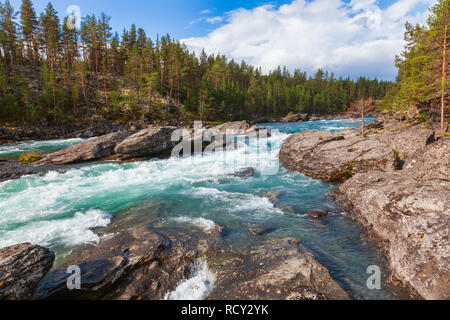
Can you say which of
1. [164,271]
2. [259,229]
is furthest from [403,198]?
[164,271]

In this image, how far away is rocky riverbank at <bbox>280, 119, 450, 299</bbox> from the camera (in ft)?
19.7

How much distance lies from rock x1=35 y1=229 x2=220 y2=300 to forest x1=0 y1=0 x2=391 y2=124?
4618 centimetres

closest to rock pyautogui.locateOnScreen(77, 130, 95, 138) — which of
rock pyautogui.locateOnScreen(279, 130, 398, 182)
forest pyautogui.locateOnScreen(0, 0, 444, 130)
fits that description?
forest pyautogui.locateOnScreen(0, 0, 444, 130)

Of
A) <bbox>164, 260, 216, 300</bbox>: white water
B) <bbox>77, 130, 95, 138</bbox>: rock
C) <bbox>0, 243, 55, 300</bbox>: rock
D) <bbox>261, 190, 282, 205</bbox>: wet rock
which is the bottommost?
<bbox>164, 260, 216, 300</bbox>: white water

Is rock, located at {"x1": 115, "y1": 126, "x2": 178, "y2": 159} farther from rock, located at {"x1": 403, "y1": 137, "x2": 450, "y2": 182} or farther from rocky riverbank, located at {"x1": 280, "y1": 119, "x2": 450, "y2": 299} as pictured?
rock, located at {"x1": 403, "y1": 137, "x2": 450, "y2": 182}

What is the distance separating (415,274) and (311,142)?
1577 cm

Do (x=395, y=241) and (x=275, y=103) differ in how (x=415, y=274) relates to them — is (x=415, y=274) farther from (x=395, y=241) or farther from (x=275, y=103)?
(x=275, y=103)

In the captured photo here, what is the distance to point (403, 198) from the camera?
330 inches

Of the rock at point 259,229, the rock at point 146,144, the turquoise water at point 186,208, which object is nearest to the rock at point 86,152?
the rock at point 146,144

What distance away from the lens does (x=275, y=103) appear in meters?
101

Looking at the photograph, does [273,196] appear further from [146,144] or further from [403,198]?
→ [146,144]

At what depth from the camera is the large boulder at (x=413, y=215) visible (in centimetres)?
586

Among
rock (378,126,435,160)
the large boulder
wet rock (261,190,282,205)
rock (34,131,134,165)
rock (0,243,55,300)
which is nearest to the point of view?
rock (0,243,55,300)
